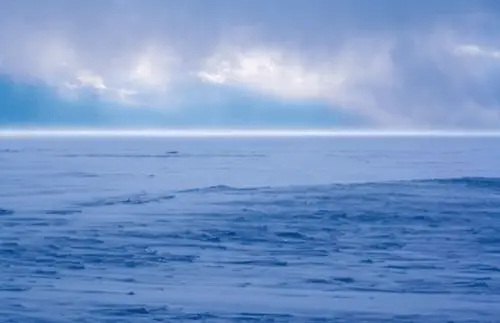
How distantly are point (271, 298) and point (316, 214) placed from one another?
6.86 metres

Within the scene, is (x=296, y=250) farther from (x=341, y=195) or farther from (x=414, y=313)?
(x=341, y=195)

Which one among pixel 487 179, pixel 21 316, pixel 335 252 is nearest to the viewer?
pixel 21 316

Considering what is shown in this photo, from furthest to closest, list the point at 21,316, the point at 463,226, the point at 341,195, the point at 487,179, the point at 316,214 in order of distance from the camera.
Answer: the point at 487,179 < the point at 341,195 < the point at 316,214 < the point at 463,226 < the point at 21,316

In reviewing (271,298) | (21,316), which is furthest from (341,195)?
(21,316)

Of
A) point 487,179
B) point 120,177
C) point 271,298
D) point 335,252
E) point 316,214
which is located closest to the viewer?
point 271,298

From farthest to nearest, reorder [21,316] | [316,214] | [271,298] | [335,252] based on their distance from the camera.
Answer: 1. [316,214]
2. [335,252]
3. [271,298]
4. [21,316]

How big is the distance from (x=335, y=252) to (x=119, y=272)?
10.3 ft

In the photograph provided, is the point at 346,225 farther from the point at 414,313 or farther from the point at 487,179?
the point at 487,179

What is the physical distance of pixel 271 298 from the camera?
28.0ft

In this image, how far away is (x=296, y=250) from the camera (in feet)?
37.8

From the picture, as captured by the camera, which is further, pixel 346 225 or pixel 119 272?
pixel 346 225

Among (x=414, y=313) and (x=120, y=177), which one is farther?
(x=120, y=177)

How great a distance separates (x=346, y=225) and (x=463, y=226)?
1.96 metres

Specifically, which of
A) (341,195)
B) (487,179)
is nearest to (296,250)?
(341,195)
